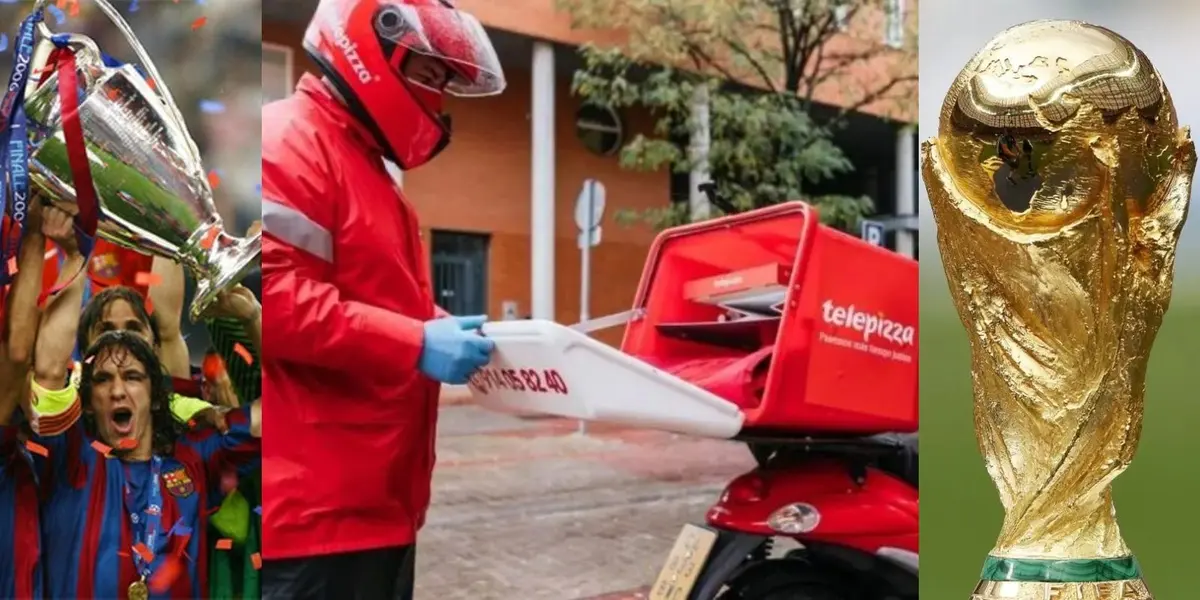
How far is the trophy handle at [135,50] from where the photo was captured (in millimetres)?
1930

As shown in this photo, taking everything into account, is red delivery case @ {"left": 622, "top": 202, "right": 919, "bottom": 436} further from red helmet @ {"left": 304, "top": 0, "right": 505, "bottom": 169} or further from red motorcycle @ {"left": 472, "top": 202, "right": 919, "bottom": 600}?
red helmet @ {"left": 304, "top": 0, "right": 505, "bottom": 169}

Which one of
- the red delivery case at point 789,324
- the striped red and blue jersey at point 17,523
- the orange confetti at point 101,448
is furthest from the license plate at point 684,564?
the striped red and blue jersey at point 17,523

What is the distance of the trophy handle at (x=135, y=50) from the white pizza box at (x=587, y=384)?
73cm

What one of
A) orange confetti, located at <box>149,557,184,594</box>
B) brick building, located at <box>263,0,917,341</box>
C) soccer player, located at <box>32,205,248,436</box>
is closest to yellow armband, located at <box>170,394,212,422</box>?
soccer player, located at <box>32,205,248,436</box>

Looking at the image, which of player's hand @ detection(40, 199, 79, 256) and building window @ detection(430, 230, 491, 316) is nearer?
player's hand @ detection(40, 199, 79, 256)

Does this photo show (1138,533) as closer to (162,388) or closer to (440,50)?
(440,50)

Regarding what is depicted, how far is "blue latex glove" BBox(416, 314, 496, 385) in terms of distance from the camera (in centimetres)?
191

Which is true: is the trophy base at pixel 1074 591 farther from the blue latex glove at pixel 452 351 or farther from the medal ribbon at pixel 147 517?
the medal ribbon at pixel 147 517

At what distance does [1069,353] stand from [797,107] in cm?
156

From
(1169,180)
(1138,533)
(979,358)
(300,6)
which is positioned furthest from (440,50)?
(1138,533)

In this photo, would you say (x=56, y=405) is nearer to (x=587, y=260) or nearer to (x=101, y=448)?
(x=101, y=448)

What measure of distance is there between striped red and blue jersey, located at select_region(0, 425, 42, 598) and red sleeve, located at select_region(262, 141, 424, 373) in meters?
0.71

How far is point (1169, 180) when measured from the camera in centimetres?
122

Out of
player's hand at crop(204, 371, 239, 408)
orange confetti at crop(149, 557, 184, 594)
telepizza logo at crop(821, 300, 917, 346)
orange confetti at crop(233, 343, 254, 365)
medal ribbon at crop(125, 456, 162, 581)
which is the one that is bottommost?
orange confetti at crop(149, 557, 184, 594)
